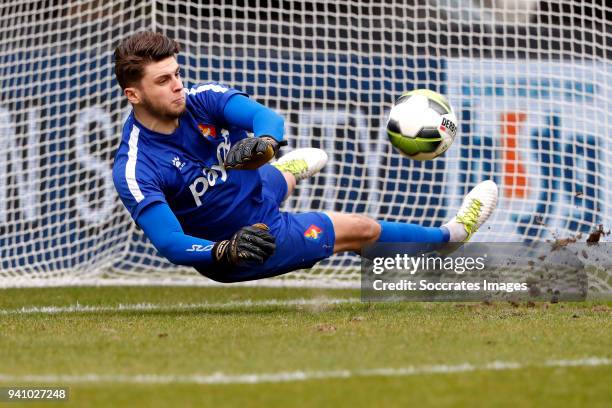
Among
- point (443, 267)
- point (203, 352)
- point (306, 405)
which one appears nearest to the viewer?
point (306, 405)

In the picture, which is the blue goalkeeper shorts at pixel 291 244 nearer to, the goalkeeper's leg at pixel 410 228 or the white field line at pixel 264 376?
the goalkeeper's leg at pixel 410 228

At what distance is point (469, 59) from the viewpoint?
10.4 meters

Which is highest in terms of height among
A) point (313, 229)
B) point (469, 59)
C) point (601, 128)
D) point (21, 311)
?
point (469, 59)

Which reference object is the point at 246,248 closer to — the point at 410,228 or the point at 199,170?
the point at 199,170

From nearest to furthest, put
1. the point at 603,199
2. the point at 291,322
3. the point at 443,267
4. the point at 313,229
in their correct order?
the point at 291,322 → the point at 313,229 → the point at 443,267 → the point at 603,199

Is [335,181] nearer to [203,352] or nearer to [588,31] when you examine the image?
[588,31]

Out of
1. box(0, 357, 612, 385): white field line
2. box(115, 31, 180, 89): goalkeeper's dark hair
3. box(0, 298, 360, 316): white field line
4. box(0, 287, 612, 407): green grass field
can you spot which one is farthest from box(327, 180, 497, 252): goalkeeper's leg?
box(0, 357, 612, 385): white field line

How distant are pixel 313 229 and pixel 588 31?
171 inches

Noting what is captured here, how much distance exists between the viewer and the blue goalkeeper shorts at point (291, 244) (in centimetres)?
684

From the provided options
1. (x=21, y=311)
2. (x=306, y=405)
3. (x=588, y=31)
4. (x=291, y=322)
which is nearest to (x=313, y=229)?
(x=291, y=322)

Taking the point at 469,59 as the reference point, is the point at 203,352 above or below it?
below

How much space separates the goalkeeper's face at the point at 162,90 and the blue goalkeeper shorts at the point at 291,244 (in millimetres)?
893

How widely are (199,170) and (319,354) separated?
2193 mm

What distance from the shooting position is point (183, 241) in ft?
20.4
